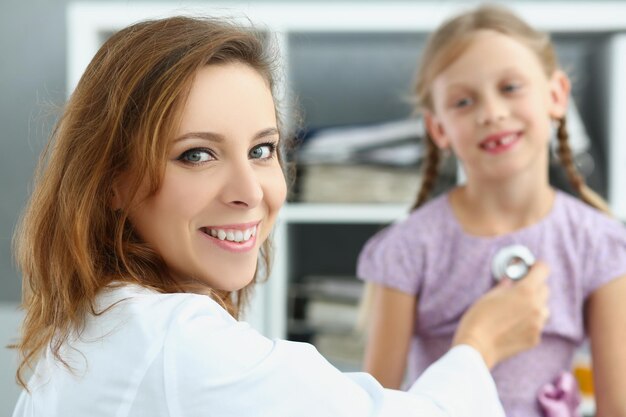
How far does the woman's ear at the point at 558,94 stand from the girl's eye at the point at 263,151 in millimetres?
531

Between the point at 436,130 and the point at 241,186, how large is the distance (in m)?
0.55

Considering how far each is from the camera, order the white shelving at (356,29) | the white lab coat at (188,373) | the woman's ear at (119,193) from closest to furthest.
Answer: the white lab coat at (188,373) < the woman's ear at (119,193) < the white shelving at (356,29)

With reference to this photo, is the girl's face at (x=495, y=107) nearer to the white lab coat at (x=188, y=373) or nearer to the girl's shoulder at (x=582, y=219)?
the girl's shoulder at (x=582, y=219)

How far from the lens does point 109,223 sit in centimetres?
90

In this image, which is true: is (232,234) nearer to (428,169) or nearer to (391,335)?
(391,335)

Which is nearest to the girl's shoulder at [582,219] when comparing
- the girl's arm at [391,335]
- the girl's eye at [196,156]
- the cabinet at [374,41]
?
the girl's arm at [391,335]

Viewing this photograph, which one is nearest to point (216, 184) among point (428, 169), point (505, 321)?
point (505, 321)

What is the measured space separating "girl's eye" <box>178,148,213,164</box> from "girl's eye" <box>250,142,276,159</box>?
0.06 metres

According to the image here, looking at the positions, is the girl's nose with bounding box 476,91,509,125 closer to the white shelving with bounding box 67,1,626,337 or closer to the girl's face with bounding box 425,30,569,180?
the girl's face with bounding box 425,30,569,180

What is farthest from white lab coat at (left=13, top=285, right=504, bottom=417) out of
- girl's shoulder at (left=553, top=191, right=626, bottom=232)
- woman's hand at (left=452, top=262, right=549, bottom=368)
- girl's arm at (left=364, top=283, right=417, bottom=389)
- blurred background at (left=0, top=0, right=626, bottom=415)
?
blurred background at (left=0, top=0, right=626, bottom=415)

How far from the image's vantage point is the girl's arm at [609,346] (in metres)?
1.19

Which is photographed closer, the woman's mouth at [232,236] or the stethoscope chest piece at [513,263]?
the woman's mouth at [232,236]

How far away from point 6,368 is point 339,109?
3.89ft

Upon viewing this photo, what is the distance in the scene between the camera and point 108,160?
2.84 feet
